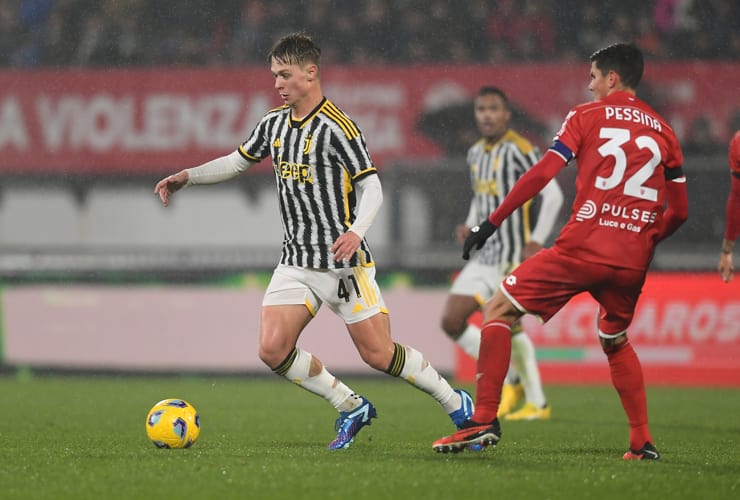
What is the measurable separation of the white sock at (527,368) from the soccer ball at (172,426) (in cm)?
336

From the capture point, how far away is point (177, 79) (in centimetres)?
1387

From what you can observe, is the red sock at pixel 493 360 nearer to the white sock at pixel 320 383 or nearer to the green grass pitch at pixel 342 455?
the green grass pitch at pixel 342 455

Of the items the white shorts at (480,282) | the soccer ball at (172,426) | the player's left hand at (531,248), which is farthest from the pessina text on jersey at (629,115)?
the white shorts at (480,282)

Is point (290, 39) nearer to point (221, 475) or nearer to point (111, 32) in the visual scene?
point (221, 475)

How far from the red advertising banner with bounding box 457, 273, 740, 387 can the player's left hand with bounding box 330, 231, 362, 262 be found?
6.44 m

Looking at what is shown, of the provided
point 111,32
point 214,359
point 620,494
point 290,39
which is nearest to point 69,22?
point 111,32

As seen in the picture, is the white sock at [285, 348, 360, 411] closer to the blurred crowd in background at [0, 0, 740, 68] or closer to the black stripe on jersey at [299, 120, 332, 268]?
the black stripe on jersey at [299, 120, 332, 268]

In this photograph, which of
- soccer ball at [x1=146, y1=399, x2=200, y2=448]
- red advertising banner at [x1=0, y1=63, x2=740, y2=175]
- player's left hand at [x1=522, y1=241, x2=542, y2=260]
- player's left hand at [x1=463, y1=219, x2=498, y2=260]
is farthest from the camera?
red advertising banner at [x1=0, y1=63, x2=740, y2=175]

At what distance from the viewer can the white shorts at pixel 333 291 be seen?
611 cm

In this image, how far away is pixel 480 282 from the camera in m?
9.01

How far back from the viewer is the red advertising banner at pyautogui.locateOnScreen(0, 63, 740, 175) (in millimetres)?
13266

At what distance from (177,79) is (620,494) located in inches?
396

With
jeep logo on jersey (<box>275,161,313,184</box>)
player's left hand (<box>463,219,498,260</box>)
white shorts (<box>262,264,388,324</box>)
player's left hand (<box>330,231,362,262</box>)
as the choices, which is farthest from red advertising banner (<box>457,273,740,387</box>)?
player's left hand (<box>463,219,498,260</box>)

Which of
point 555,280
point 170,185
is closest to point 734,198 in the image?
point 555,280
